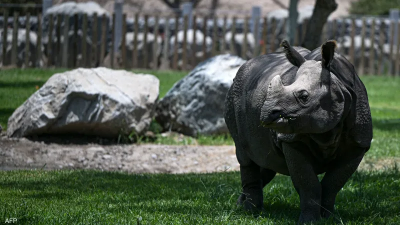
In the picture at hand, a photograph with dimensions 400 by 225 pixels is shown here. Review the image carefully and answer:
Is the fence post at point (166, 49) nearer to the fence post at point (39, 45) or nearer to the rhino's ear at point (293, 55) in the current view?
the fence post at point (39, 45)

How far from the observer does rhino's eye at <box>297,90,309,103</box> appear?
15.1 ft

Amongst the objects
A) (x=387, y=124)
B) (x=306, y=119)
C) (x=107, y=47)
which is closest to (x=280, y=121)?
(x=306, y=119)

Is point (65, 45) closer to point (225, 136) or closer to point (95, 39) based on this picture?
point (95, 39)

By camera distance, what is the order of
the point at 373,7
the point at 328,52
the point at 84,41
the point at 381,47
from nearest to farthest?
the point at 328,52
the point at 84,41
the point at 381,47
the point at 373,7

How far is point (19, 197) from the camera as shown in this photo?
6262 millimetres

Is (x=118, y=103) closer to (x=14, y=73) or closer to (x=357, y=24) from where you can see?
(x=14, y=73)

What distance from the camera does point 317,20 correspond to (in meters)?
10.9

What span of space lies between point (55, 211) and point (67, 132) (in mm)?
5048

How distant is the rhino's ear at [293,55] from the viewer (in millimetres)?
4961

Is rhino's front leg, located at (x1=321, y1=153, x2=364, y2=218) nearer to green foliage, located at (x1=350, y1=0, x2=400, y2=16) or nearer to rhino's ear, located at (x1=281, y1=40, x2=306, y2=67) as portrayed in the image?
rhino's ear, located at (x1=281, y1=40, x2=306, y2=67)

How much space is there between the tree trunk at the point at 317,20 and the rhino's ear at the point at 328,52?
A: 5.83 metres

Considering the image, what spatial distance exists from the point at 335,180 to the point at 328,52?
110 centimetres

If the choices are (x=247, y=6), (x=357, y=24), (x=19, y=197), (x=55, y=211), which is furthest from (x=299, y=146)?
(x=247, y=6)

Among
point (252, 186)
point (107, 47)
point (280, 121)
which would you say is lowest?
point (107, 47)
